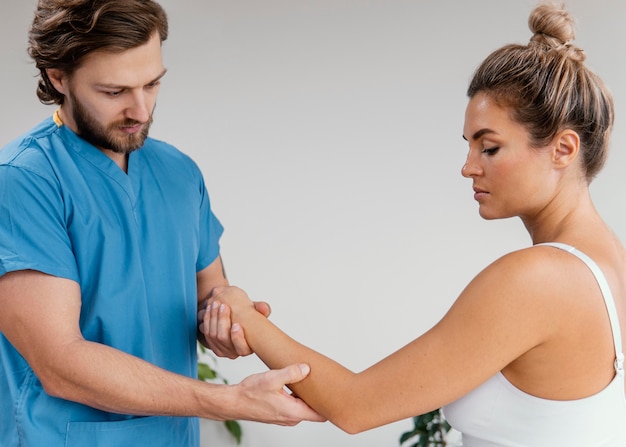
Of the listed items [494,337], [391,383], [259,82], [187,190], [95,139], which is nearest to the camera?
[494,337]

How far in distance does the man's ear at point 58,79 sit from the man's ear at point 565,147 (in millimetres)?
975

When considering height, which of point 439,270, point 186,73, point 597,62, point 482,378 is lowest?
point 482,378

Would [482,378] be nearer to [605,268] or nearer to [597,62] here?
Result: [605,268]

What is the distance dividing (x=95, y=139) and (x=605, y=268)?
40.6 inches

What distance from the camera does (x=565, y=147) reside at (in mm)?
1551

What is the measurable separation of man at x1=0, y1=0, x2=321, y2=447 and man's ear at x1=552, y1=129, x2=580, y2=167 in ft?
2.12

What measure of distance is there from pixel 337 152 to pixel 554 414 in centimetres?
224

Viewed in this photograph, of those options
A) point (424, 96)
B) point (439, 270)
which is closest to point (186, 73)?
point (424, 96)

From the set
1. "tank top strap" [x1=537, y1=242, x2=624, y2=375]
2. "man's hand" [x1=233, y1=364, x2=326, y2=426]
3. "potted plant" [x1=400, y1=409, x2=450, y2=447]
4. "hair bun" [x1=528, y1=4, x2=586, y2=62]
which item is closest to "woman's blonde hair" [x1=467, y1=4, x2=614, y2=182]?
"hair bun" [x1=528, y1=4, x2=586, y2=62]

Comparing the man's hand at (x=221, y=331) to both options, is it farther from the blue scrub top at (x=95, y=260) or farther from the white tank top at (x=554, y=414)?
the white tank top at (x=554, y=414)

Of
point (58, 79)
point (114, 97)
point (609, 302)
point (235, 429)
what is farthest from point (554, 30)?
point (235, 429)

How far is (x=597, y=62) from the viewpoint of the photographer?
3416mm

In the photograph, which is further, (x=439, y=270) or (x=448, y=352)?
(x=439, y=270)

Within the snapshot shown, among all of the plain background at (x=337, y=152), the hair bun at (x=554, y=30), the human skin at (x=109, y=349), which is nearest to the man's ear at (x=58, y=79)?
the human skin at (x=109, y=349)
